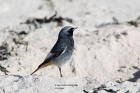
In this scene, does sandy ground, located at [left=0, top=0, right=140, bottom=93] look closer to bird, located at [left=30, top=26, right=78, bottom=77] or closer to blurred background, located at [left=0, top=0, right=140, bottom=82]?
blurred background, located at [left=0, top=0, right=140, bottom=82]

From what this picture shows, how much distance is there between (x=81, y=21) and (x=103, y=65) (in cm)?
293

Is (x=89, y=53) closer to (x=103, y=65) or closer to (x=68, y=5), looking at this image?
(x=103, y=65)

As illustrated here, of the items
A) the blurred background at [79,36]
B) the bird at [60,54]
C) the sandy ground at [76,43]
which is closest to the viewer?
the sandy ground at [76,43]

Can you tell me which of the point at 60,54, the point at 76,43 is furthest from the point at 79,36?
the point at 60,54

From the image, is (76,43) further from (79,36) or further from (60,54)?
(60,54)

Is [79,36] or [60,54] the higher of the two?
[79,36]

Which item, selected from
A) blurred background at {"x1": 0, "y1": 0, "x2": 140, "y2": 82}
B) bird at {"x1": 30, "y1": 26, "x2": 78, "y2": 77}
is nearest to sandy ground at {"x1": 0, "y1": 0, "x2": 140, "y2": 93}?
blurred background at {"x1": 0, "y1": 0, "x2": 140, "y2": 82}

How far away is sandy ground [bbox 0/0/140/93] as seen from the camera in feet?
22.8

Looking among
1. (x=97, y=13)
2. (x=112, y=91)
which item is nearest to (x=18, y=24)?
(x=97, y=13)

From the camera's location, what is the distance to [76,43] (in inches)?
389

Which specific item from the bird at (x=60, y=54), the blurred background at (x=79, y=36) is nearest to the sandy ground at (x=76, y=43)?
the blurred background at (x=79, y=36)

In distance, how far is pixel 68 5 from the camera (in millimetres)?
13430

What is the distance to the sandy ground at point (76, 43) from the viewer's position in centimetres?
696

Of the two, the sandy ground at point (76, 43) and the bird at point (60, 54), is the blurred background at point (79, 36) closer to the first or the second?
the sandy ground at point (76, 43)
